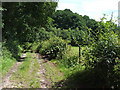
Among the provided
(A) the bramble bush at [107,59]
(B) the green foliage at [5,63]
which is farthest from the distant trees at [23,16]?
(A) the bramble bush at [107,59]

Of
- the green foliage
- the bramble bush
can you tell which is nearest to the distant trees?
the green foliage

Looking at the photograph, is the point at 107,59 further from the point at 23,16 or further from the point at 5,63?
the point at 23,16

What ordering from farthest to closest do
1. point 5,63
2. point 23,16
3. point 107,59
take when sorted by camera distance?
1. point 23,16
2. point 5,63
3. point 107,59

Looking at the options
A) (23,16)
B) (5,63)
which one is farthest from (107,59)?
(23,16)

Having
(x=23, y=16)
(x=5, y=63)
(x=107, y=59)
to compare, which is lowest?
(x=5, y=63)

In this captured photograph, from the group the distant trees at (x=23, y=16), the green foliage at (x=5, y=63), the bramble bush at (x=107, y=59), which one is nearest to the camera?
the bramble bush at (x=107, y=59)

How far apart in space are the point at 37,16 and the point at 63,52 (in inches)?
216

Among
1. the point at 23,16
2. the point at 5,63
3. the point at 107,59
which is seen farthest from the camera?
the point at 23,16

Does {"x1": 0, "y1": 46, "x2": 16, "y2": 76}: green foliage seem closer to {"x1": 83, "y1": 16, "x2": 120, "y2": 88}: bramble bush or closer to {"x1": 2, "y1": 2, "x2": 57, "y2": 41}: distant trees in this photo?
{"x1": 2, "y1": 2, "x2": 57, "y2": 41}: distant trees

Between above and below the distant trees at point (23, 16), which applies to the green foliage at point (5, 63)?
below

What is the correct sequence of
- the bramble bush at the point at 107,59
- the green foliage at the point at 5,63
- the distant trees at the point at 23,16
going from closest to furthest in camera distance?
the bramble bush at the point at 107,59, the green foliage at the point at 5,63, the distant trees at the point at 23,16

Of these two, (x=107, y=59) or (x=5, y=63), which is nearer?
(x=107, y=59)

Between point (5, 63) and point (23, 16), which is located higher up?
point (23, 16)

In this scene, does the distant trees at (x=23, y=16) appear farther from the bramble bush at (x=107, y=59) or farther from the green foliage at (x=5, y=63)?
the bramble bush at (x=107, y=59)
